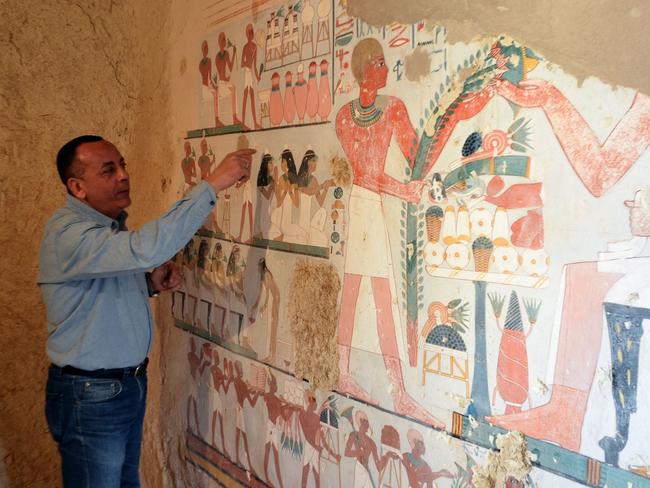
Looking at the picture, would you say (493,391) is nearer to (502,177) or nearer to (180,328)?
(502,177)

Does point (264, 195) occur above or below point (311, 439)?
above

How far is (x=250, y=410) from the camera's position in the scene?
186 centimetres

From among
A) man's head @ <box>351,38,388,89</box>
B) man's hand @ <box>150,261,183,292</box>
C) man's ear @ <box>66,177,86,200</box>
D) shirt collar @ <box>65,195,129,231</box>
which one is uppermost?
man's head @ <box>351,38,388,89</box>

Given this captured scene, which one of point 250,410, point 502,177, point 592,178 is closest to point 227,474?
point 250,410

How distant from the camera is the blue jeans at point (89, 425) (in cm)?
171

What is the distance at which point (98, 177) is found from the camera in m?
1.76

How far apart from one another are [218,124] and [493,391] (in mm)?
1350

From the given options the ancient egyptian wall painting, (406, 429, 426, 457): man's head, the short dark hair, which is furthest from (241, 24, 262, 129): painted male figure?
(406, 429, 426, 457): man's head

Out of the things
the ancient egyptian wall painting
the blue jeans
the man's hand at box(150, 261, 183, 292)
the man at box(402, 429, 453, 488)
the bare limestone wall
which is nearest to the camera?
the ancient egyptian wall painting

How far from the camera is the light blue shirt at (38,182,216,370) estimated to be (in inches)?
59.2

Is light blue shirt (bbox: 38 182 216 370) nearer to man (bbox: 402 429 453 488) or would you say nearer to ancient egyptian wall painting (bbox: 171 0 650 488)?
ancient egyptian wall painting (bbox: 171 0 650 488)

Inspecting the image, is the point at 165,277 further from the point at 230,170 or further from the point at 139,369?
the point at 230,170

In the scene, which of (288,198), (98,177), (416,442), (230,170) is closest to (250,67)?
(230,170)

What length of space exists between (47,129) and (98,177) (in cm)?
92
